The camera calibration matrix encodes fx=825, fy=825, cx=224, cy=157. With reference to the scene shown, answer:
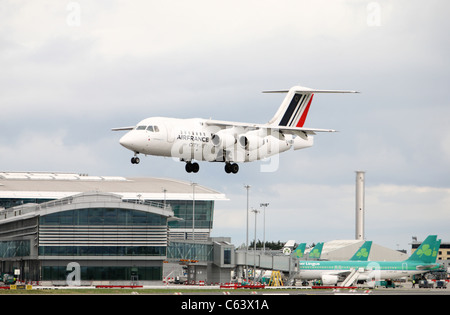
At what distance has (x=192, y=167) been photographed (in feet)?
224

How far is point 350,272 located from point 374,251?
6541cm

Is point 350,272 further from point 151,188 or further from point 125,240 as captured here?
point 151,188

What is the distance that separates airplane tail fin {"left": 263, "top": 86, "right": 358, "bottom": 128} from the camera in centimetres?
7850

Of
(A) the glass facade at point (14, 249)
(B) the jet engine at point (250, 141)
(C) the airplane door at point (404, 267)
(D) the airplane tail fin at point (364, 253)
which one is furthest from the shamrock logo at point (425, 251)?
(A) the glass facade at point (14, 249)

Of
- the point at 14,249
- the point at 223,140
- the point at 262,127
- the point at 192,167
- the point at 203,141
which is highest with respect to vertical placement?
the point at 262,127

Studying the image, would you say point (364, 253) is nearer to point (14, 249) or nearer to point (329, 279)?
point (329, 279)

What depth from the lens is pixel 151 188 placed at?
547ft

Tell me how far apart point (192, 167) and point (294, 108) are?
15326 mm

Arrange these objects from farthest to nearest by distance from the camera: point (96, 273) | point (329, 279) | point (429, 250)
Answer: point (429, 250), point (329, 279), point (96, 273)

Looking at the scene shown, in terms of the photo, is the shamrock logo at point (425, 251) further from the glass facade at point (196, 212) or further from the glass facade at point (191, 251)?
the glass facade at point (196, 212)

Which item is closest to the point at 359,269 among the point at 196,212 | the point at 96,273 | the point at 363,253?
the point at 363,253

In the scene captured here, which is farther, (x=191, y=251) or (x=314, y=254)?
(x=314, y=254)

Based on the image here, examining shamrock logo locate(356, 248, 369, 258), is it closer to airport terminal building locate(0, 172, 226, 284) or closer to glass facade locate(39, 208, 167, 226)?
airport terminal building locate(0, 172, 226, 284)
